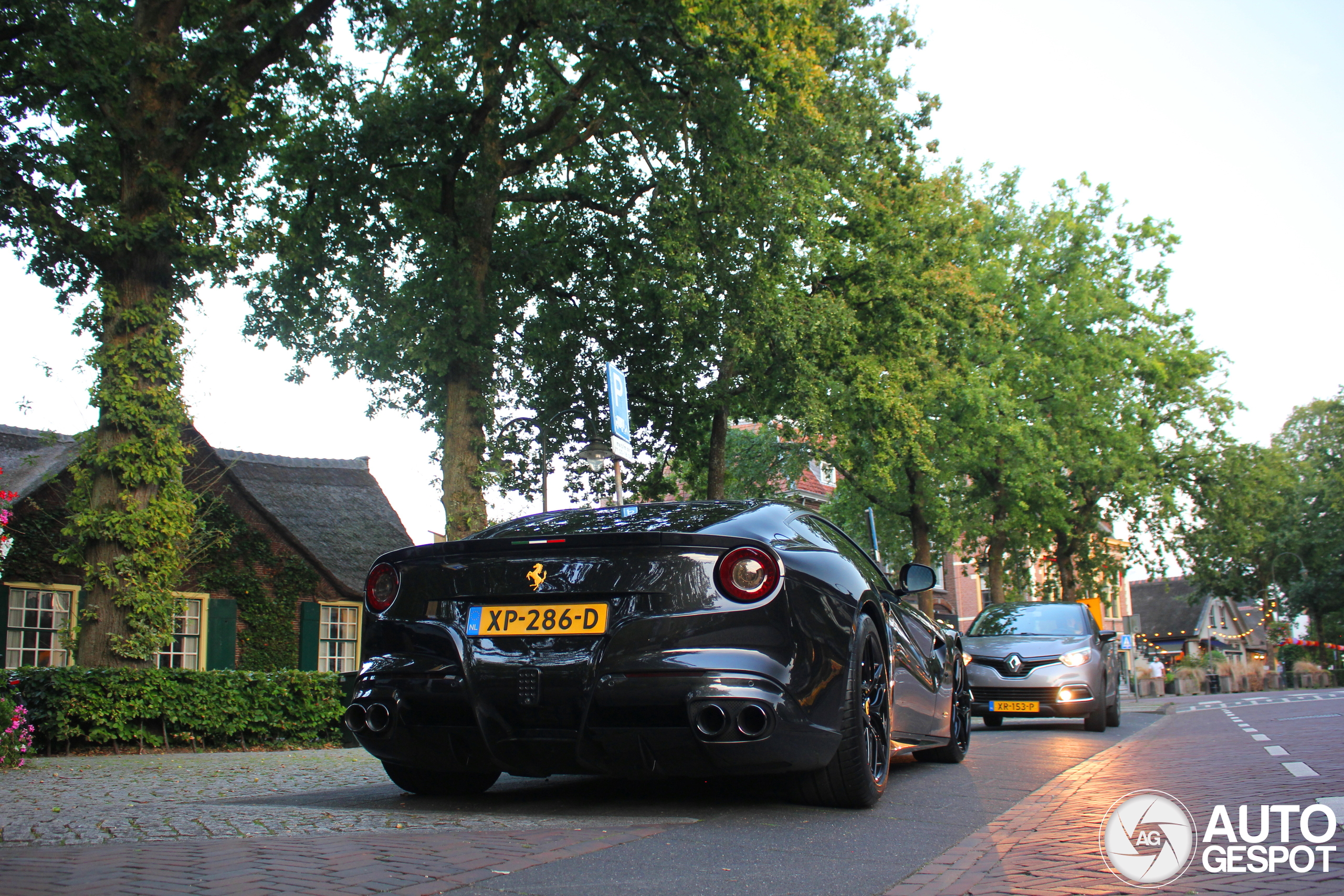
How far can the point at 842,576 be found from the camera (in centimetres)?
576

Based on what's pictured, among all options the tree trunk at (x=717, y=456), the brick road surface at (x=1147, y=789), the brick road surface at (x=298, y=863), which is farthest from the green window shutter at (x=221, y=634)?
the brick road surface at (x=298, y=863)

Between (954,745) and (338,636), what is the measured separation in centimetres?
2241

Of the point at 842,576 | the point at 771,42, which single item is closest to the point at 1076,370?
the point at 771,42

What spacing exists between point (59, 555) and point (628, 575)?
11.9 m

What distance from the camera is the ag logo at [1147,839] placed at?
162 inches

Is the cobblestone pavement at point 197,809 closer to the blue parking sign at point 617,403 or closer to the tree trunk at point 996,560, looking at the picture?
the blue parking sign at point 617,403

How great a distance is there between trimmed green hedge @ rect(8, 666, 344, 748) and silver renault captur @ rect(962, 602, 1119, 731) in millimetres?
8149

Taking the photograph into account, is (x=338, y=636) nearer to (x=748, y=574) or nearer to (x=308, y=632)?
(x=308, y=632)

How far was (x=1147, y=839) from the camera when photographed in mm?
4863

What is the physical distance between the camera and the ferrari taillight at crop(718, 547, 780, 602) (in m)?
5.08

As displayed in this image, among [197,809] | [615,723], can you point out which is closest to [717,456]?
[197,809]

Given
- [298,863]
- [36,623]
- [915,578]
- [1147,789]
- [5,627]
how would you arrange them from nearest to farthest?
1. [298,863]
2. [1147,789]
3. [915,578]
4. [5,627]
5. [36,623]

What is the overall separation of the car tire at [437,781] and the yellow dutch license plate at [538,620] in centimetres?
103

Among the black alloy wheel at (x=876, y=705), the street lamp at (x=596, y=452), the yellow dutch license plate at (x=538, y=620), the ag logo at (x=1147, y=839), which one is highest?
the street lamp at (x=596, y=452)
